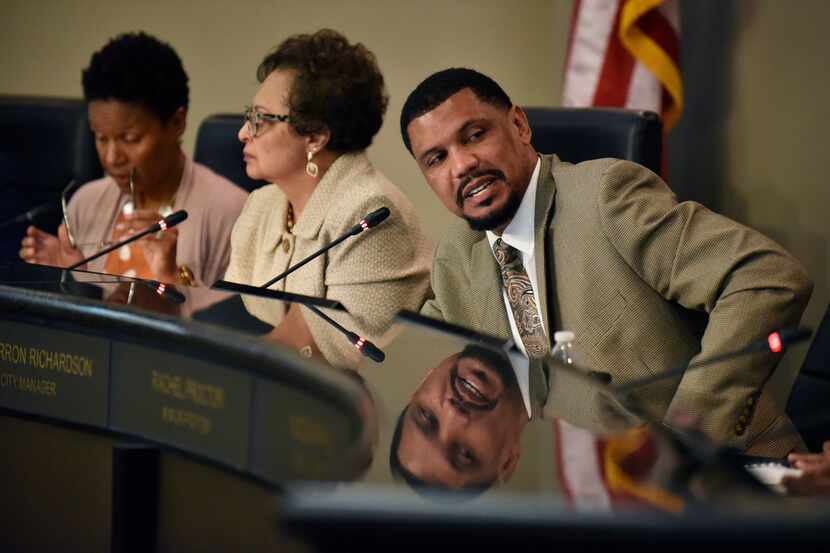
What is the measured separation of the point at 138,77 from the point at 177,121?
0.15 metres

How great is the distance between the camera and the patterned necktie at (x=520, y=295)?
6.59 ft

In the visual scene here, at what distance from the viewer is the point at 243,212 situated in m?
2.83

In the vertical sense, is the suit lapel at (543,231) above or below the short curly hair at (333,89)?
below

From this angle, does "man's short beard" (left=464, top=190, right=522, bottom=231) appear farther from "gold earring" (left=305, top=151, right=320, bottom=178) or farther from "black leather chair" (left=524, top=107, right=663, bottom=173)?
"gold earring" (left=305, top=151, right=320, bottom=178)

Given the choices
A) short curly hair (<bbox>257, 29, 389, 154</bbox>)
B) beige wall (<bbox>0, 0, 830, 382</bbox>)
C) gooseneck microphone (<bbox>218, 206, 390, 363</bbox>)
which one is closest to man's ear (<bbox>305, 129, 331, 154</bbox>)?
short curly hair (<bbox>257, 29, 389, 154</bbox>)

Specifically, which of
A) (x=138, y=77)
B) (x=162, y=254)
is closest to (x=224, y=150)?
(x=138, y=77)

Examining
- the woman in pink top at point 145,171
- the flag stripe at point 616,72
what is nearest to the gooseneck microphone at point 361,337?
the woman in pink top at point 145,171

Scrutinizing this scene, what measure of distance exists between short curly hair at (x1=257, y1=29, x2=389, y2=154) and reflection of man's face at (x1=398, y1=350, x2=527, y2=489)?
43.6 inches

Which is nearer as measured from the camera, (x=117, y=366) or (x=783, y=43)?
(x=117, y=366)

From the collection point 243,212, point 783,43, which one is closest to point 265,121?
point 243,212

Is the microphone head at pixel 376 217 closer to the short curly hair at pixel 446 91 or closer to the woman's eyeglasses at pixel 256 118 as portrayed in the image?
the short curly hair at pixel 446 91

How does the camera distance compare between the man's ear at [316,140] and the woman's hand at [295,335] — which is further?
the man's ear at [316,140]

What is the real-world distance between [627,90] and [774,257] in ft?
5.68

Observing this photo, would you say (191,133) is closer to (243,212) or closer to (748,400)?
(243,212)
